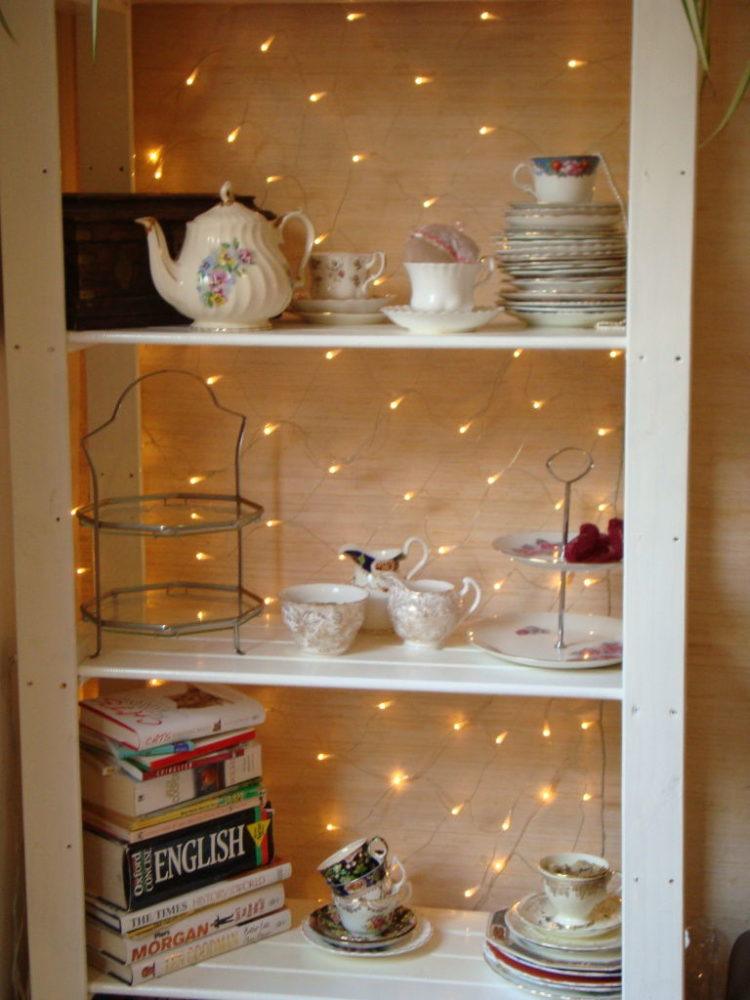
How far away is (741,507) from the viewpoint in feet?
6.77

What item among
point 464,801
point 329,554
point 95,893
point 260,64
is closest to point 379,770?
point 464,801

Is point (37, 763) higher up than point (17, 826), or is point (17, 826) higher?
point (37, 763)

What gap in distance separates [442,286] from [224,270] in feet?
0.91

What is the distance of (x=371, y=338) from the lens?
1.75 meters

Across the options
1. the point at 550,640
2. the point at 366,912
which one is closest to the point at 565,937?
the point at 366,912

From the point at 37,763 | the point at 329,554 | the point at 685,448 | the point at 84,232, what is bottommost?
the point at 37,763

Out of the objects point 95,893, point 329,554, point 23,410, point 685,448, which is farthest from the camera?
point 329,554

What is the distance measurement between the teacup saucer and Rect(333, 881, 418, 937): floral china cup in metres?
0.81

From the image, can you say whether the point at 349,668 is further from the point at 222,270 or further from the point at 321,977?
the point at 222,270

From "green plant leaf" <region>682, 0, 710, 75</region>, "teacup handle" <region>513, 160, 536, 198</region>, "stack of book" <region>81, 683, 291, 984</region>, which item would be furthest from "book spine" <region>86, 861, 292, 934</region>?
"green plant leaf" <region>682, 0, 710, 75</region>

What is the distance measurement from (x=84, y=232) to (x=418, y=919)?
42.5 inches

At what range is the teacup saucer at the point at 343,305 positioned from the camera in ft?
6.36

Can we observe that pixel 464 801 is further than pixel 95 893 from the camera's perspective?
Yes

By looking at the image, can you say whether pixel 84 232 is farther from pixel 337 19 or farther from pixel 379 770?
pixel 379 770
